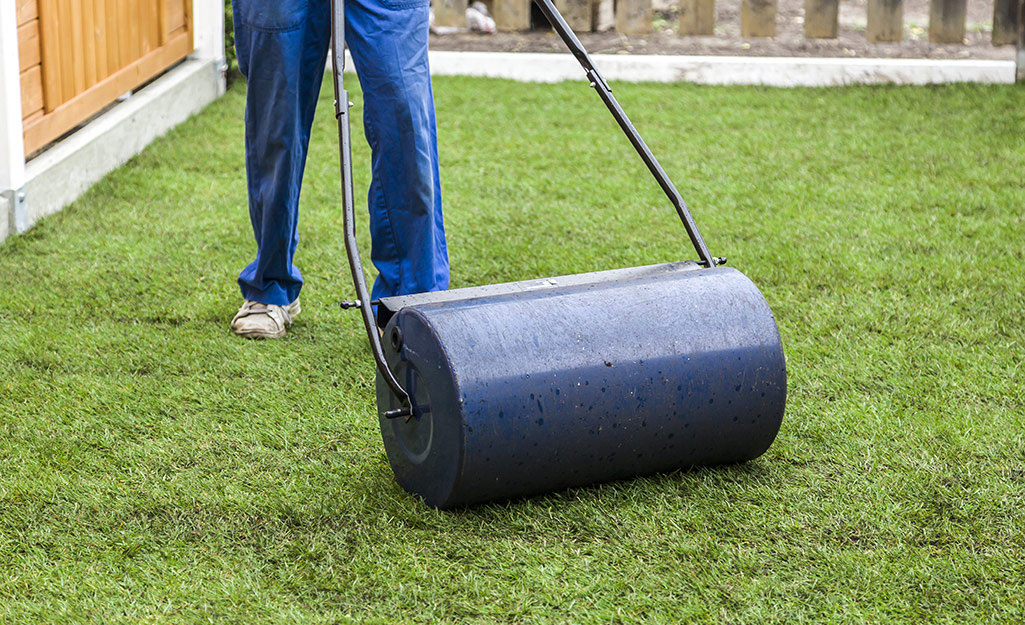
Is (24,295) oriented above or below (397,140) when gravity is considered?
below

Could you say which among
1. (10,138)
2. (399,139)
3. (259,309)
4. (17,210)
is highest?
(399,139)

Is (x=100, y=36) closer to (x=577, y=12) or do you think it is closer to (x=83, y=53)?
(x=83, y=53)

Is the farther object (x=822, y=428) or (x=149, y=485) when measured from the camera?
(x=822, y=428)

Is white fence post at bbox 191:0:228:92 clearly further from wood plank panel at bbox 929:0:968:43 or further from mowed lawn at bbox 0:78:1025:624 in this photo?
wood plank panel at bbox 929:0:968:43

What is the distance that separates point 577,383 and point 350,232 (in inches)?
20.4

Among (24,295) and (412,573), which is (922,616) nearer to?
(412,573)

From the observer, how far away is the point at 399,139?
2723 millimetres

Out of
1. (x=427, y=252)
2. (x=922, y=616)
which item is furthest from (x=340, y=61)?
(x=922, y=616)

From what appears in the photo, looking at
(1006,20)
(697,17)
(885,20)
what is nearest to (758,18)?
(697,17)

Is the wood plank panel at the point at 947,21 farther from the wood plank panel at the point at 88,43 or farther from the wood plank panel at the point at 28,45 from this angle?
the wood plank panel at the point at 28,45

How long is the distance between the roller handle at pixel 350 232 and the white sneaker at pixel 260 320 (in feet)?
2.53

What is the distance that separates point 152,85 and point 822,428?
3623mm

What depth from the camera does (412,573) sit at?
1949 millimetres

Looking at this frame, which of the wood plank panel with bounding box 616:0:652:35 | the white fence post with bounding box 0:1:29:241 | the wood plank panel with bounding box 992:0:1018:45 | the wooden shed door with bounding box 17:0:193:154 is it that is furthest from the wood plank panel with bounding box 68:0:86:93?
the wood plank panel with bounding box 992:0:1018:45
